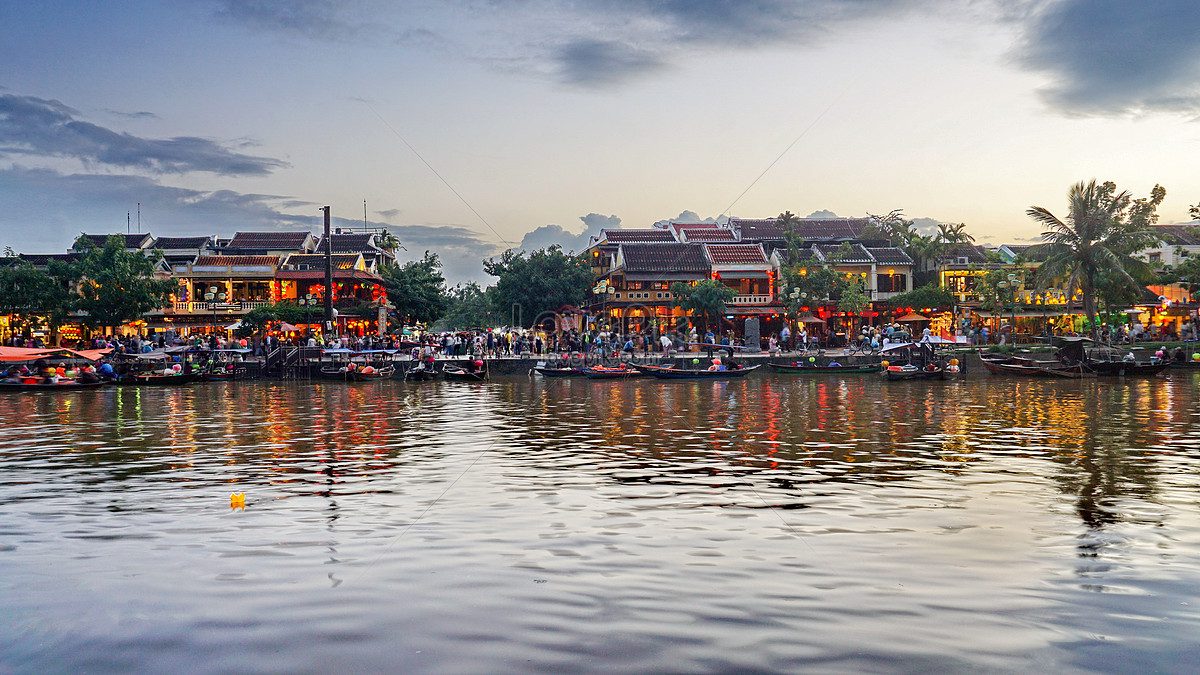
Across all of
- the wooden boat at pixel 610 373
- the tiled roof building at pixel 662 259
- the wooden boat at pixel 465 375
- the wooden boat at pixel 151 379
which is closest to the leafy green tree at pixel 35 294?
the wooden boat at pixel 151 379

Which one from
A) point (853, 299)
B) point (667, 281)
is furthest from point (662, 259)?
point (853, 299)

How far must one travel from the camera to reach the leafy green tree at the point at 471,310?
4827 inches

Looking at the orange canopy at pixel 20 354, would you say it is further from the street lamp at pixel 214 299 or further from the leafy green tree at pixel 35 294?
the leafy green tree at pixel 35 294

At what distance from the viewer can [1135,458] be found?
15547mm

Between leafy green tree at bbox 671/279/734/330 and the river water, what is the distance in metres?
33.1

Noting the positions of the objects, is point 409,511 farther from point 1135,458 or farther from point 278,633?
point 1135,458

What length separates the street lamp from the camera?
51.8 metres

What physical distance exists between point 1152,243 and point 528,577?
2080 inches

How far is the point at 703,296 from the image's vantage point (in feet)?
174

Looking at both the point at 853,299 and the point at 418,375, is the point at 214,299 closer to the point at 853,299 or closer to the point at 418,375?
the point at 418,375

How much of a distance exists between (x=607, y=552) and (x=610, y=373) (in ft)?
108

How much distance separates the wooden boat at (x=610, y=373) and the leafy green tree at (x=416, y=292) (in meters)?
22.3

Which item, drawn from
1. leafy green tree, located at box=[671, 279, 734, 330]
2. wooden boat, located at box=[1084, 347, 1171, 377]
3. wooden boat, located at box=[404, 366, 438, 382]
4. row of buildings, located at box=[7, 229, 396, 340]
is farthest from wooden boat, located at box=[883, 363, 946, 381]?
row of buildings, located at box=[7, 229, 396, 340]

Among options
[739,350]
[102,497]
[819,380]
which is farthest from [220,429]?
[739,350]
